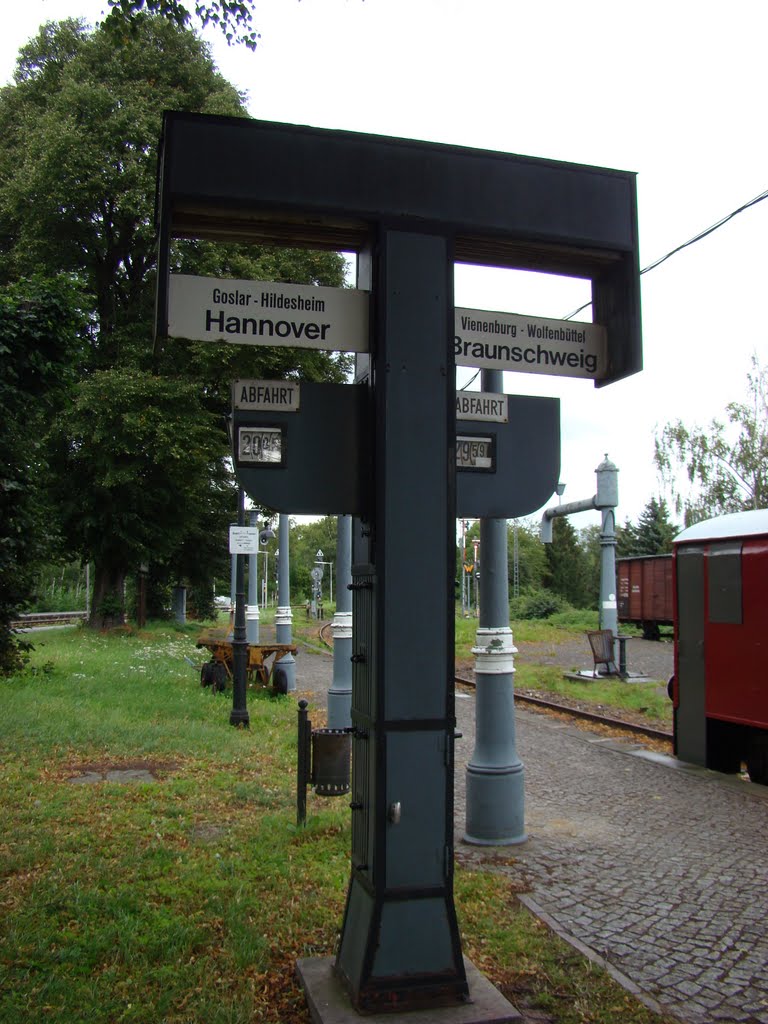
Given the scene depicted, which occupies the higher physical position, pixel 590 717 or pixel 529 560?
pixel 529 560

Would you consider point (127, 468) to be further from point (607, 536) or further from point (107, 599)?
point (607, 536)

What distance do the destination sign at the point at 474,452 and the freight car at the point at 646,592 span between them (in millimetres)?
29366

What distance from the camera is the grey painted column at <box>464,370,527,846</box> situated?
711 centimetres

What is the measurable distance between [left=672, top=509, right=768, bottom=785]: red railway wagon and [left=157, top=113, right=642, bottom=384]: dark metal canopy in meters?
5.60

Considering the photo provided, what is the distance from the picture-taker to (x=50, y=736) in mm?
10500

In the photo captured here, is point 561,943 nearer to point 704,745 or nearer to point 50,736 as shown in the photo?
point 704,745

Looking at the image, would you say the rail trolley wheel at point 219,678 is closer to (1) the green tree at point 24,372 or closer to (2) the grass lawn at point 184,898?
(1) the green tree at point 24,372

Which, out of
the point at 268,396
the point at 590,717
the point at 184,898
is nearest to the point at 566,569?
the point at 590,717

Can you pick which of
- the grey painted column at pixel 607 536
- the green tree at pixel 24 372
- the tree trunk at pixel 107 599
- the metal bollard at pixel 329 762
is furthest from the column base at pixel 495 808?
the tree trunk at pixel 107 599

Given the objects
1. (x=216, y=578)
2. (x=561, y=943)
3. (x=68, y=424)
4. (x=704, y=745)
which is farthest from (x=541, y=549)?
(x=561, y=943)

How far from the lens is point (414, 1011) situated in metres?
3.74

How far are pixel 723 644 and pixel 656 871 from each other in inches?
144

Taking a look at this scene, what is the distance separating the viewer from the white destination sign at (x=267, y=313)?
12.8 ft

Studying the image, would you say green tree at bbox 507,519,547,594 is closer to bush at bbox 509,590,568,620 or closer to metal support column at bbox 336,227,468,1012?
bush at bbox 509,590,568,620
